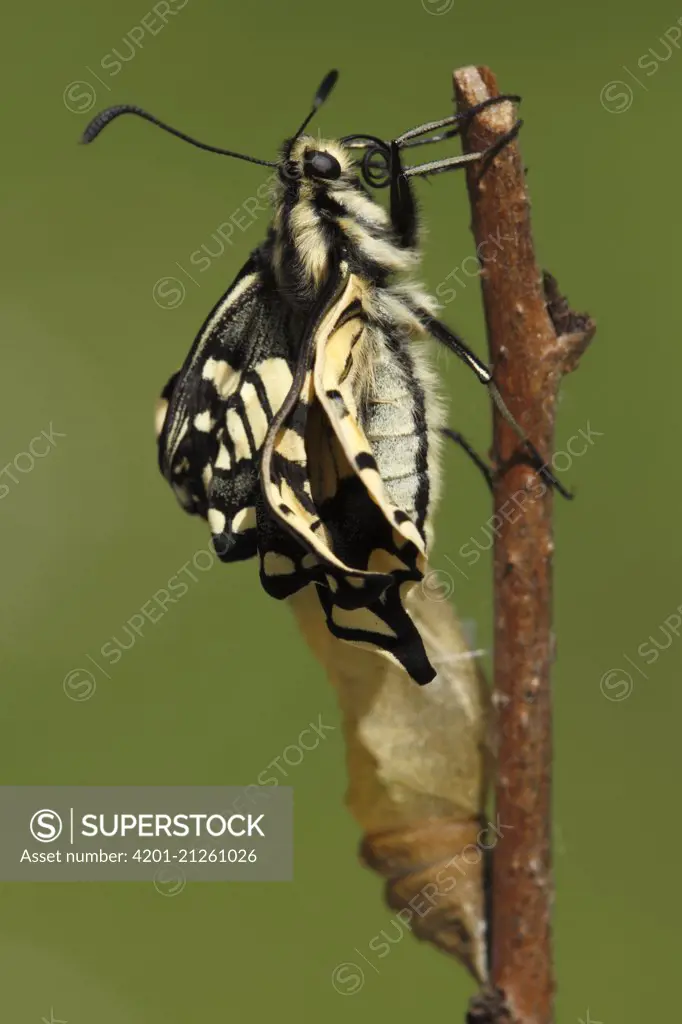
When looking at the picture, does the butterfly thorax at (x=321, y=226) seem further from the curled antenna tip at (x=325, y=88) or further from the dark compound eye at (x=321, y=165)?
the curled antenna tip at (x=325, y=88)

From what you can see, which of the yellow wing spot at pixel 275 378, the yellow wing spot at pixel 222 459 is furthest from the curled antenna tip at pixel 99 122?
the yellow wing spot at pixel 222 459

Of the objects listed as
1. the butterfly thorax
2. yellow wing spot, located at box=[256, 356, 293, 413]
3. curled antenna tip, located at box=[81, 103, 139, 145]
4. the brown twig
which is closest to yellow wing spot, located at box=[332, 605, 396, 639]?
the brown twig

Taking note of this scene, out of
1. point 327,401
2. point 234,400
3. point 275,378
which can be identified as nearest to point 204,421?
point 234,400

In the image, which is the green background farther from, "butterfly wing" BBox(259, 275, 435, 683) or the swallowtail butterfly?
"butterfly wing" BBox(259, 275, 435, 683)

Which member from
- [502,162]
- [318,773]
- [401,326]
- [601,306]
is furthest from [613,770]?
[502,162]

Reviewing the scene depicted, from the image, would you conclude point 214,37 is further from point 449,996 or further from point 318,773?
point 449,996
